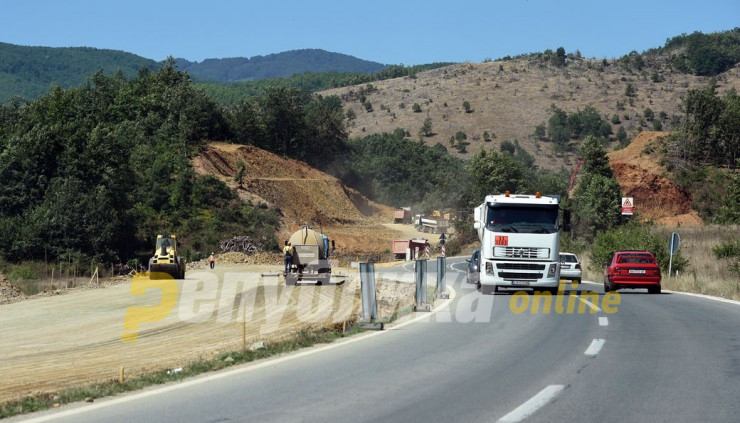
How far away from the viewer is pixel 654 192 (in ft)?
303

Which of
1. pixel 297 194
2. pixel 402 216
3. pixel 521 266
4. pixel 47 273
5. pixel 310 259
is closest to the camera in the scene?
pixel 521 266

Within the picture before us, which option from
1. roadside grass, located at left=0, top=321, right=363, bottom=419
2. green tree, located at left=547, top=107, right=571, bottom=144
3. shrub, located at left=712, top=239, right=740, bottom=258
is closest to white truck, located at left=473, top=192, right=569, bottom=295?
roadside grass, located at left=0, top=321, right=363, bottom=419

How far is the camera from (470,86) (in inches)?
7653

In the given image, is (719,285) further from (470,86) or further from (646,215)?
(470,86)

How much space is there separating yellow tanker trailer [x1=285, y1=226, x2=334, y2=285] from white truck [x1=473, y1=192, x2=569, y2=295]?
1731cm

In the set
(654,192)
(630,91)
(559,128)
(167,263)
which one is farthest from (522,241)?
(630,91)

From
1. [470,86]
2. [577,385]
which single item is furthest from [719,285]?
[470,86]

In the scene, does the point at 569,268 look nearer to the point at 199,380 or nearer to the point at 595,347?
the point at 595,347

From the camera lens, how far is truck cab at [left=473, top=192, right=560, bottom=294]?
2720 centimetres

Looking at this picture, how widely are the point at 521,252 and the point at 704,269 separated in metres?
20.2

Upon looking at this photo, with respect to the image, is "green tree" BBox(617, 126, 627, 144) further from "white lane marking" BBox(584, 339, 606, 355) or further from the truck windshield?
"white lane marking" BBox(584, 339, 606, 355)

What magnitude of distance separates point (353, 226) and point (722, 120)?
41214 mm

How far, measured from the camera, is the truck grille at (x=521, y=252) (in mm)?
27234

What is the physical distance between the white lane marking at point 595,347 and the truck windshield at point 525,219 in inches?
484
